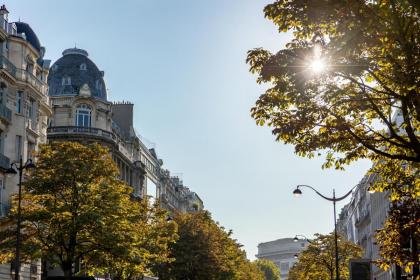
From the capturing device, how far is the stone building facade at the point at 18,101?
45.8 metres

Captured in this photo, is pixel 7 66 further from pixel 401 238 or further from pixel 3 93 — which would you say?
pixel 401 238

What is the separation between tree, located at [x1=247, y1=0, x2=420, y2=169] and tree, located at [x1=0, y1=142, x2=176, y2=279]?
20987 millimetres

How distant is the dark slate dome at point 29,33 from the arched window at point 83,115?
24.9 m

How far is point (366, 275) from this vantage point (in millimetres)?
36219

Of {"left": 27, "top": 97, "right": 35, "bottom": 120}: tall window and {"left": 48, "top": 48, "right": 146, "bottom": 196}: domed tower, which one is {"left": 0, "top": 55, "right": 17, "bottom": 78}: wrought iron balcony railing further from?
{"left": 48, "top": 48, "right": 146, "bottom": 196}: domed tower

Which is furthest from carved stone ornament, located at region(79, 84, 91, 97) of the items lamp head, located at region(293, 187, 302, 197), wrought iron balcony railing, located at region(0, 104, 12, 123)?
lamp head, located at region(293, 187, 302, 197)

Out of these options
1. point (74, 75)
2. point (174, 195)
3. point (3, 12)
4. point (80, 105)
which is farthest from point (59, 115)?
point (174, 195)

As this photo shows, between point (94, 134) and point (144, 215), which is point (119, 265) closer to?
point (144, 215)

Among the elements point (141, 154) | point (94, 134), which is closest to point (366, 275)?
point (94, 134)

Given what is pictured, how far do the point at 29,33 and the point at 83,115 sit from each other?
2627 cm

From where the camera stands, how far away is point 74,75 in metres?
80.8

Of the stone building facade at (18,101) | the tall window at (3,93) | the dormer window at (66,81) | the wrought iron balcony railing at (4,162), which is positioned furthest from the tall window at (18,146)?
the dormer window at (66,81)

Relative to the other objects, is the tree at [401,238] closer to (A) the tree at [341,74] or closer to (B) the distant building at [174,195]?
(A) the tree at [341,74]

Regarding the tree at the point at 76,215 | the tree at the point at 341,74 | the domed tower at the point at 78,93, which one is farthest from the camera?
the domed tower at the point at 78,93
